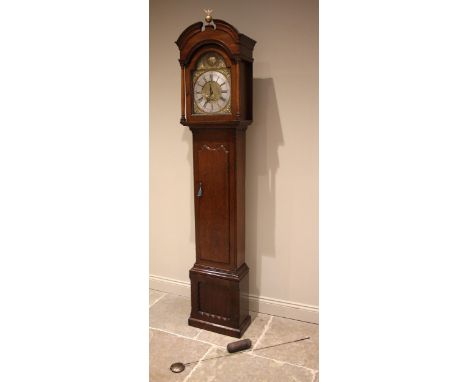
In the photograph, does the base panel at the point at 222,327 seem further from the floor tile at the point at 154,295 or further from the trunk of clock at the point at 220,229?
the floor tile at the point at 154,295

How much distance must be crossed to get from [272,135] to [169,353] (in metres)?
1.60

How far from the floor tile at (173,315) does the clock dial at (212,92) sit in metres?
1.51

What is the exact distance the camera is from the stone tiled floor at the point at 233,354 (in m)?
2.21

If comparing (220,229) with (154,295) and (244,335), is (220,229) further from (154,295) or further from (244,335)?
(154,295)

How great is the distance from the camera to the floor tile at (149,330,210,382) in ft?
7.27

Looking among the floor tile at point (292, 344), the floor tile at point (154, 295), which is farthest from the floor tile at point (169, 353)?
the floor tile at point (154, 295)

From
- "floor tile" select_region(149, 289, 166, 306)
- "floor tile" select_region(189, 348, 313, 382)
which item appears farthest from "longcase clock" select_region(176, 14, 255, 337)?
"floor tile" select_region(149, 289, 166, 306)

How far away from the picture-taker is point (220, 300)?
2.72m

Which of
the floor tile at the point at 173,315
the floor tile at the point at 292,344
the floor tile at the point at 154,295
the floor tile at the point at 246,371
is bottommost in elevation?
the floor tile at the point at 246,371

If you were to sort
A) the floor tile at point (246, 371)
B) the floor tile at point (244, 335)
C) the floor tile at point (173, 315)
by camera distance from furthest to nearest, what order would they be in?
1. the floor tile at point (173, 315)
2. the floor tile at point (244, 335)
3. the floor tile at point (246, 371)

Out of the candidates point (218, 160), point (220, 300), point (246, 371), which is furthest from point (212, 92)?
point (246, 371)

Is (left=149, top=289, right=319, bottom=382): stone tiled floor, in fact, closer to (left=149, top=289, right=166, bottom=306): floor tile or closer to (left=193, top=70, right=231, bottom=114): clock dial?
(left=149, top=289, right=166, bottom=306): floor tile
